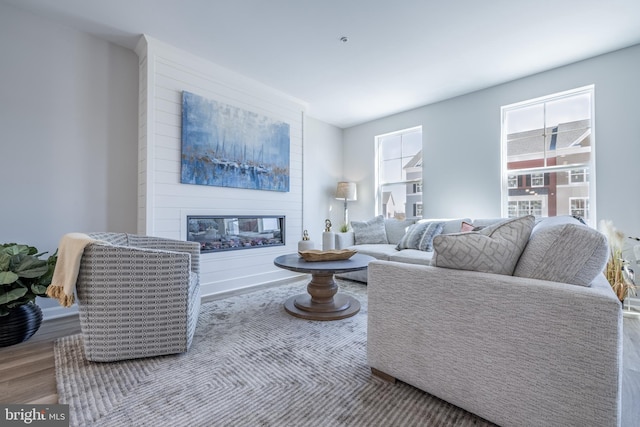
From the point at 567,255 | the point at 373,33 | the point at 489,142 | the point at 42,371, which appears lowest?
the point at 42,371

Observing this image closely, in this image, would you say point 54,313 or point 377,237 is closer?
point 54,313

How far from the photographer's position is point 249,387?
4.64 feet

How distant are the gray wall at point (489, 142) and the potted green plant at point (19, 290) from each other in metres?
4.29

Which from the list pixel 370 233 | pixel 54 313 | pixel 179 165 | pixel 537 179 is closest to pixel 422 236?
pixel 370 233

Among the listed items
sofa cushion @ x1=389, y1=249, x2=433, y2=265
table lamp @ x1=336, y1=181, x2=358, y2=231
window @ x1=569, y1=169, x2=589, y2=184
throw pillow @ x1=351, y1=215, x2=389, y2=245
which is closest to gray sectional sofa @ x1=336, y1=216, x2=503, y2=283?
throw pillow @ x1=351, y1=215, x2=389, y2=245

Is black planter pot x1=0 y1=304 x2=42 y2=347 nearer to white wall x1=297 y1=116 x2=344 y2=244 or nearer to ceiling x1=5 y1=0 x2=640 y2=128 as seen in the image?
ceiling x1=5 y1=0 x2=640 y2=128

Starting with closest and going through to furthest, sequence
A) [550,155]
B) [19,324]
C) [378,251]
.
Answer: [19,324]
[550,155]
[378,251]

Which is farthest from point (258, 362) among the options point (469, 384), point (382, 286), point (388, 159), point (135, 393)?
point (388, 159)

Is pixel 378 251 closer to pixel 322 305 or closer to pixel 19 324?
pixel 322 305

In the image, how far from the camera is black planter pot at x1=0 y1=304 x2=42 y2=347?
5.94 ft

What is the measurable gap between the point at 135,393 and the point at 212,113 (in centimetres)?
278

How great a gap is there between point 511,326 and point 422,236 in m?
2.41

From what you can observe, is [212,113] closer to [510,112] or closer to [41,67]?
[41,67]

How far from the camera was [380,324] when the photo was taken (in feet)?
4.66
